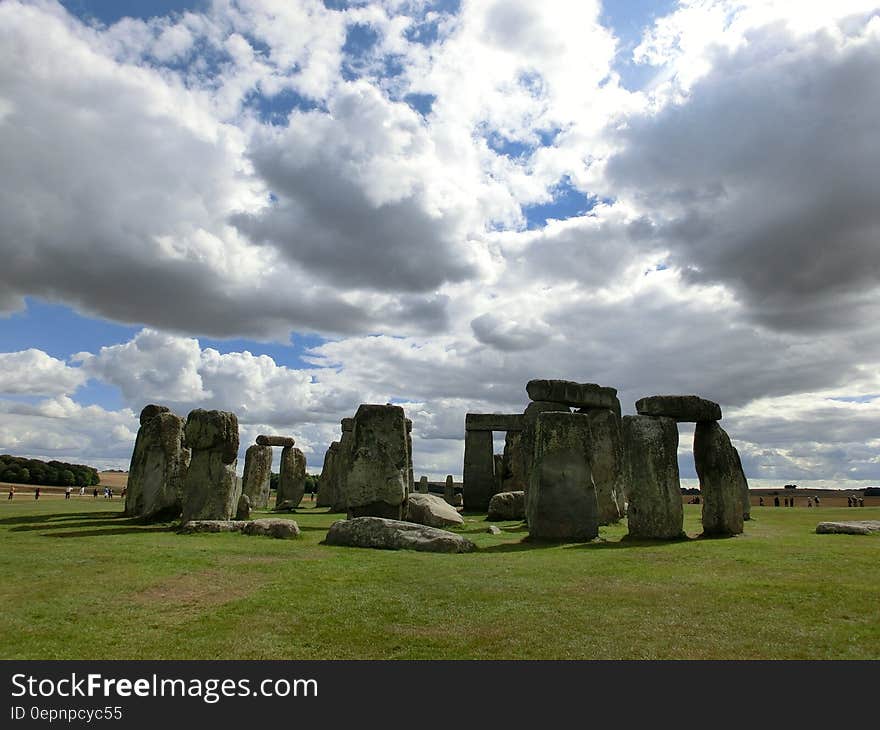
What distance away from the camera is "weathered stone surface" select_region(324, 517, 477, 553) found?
497 inches

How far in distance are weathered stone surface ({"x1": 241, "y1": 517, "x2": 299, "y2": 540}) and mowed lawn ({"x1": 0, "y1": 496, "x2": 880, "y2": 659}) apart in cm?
144

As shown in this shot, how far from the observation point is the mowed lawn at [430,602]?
20.4 ft

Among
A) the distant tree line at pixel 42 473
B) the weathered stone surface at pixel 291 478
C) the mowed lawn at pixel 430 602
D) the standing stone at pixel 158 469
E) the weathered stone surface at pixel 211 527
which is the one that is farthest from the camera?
the distant tree line at pixel 42 473

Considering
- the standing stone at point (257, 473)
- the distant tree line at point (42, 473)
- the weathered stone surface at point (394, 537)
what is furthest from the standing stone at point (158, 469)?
the distant tree line at point (42, 473)

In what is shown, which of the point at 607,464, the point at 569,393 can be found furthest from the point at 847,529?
the point at 569,393

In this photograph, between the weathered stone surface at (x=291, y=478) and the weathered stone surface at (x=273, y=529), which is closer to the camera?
the weathered stone surface at (x=273, y=529)

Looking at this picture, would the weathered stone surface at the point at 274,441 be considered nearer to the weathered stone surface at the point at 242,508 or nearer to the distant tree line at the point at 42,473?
the weathered stone surface at the point at 242,508

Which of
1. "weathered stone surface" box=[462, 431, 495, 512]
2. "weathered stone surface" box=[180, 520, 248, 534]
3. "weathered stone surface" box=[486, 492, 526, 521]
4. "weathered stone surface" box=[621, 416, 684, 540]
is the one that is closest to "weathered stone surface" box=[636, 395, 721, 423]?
"weathered stone surface" box=[621, 416, 684, 540]

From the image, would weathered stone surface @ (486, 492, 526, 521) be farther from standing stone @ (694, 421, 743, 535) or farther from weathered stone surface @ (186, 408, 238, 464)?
weathered stone surface @ (186, 408, 238, 464)

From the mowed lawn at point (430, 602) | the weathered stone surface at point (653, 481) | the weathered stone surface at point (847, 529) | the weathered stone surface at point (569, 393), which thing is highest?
the weathered stone surface at point (569, 393)

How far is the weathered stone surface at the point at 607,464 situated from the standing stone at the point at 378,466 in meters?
6.41
